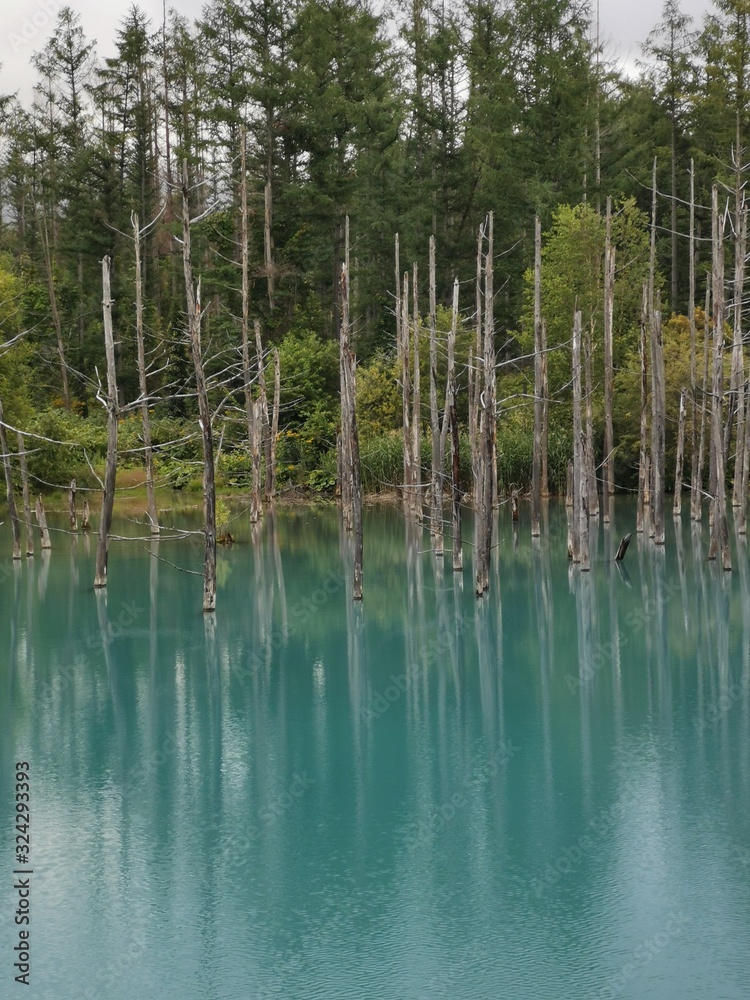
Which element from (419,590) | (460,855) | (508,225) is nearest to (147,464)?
(419,590)

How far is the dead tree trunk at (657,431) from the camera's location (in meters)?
21.8

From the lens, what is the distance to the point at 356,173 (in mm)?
42094

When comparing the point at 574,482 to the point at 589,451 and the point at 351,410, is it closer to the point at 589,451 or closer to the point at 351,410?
the point at 589,451

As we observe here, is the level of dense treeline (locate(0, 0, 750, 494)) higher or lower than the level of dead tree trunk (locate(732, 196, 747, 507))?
higher

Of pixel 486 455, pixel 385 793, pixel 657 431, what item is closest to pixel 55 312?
pixel 657 431

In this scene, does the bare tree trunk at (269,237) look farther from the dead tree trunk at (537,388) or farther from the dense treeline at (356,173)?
the dead tree trunk at (537,388)

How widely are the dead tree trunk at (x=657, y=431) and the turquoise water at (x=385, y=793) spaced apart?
9.59ft

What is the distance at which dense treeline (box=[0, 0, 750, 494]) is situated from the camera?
3612 cm

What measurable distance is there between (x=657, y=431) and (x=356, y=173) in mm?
23197

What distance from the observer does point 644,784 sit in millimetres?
10047

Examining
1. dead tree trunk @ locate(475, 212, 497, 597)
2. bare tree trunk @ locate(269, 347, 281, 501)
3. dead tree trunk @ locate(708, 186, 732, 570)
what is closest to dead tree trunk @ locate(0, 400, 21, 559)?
dead tree trunk @ locate(475, 212, 497, 597)

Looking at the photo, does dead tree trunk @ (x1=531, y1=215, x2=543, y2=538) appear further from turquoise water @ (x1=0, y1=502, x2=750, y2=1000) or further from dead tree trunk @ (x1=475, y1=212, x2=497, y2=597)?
dead tree trunk @ (x1=475, y1=212, x2=497, y2=597)

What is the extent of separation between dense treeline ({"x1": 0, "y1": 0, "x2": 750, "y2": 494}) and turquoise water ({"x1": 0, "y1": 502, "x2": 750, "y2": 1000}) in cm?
1702

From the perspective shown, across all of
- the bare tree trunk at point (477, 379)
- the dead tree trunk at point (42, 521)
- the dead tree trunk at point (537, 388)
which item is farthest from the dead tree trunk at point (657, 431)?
the dead tree trunk at point (42, 521)
